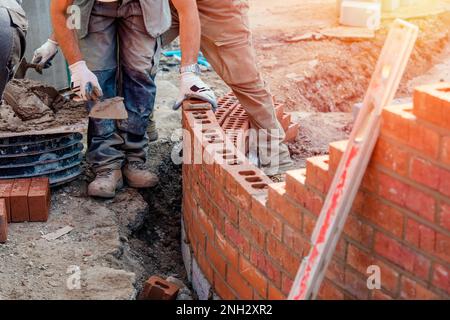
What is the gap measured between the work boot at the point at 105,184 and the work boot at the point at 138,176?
114 mm

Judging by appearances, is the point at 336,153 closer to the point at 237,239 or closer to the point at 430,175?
the point at 430,175

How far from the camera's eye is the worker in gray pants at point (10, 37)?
5.14 metres

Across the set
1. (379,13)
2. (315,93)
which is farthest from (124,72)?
(379,13)

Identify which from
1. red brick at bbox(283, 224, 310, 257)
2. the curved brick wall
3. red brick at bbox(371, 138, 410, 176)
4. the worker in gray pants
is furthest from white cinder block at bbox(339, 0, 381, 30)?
red brick at bbox(371, 138, 410, 176)

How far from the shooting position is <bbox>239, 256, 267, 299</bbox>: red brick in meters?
3.79

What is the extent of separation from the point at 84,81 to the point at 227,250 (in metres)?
1.68

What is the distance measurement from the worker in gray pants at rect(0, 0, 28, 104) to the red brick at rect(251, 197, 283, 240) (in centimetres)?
225

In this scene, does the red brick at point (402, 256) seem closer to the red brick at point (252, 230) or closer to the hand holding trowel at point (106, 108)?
the red brick at point (252, 230)

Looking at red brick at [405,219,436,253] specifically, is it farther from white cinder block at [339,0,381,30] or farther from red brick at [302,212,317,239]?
white cinder block at [339,0,381,30]

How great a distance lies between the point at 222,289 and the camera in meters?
4.27

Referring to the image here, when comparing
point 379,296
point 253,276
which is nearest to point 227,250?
point 253,276

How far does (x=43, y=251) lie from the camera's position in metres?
4.73

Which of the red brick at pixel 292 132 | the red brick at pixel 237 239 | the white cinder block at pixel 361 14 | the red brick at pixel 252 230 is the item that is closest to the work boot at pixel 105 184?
the red brick at pixel 237 239
